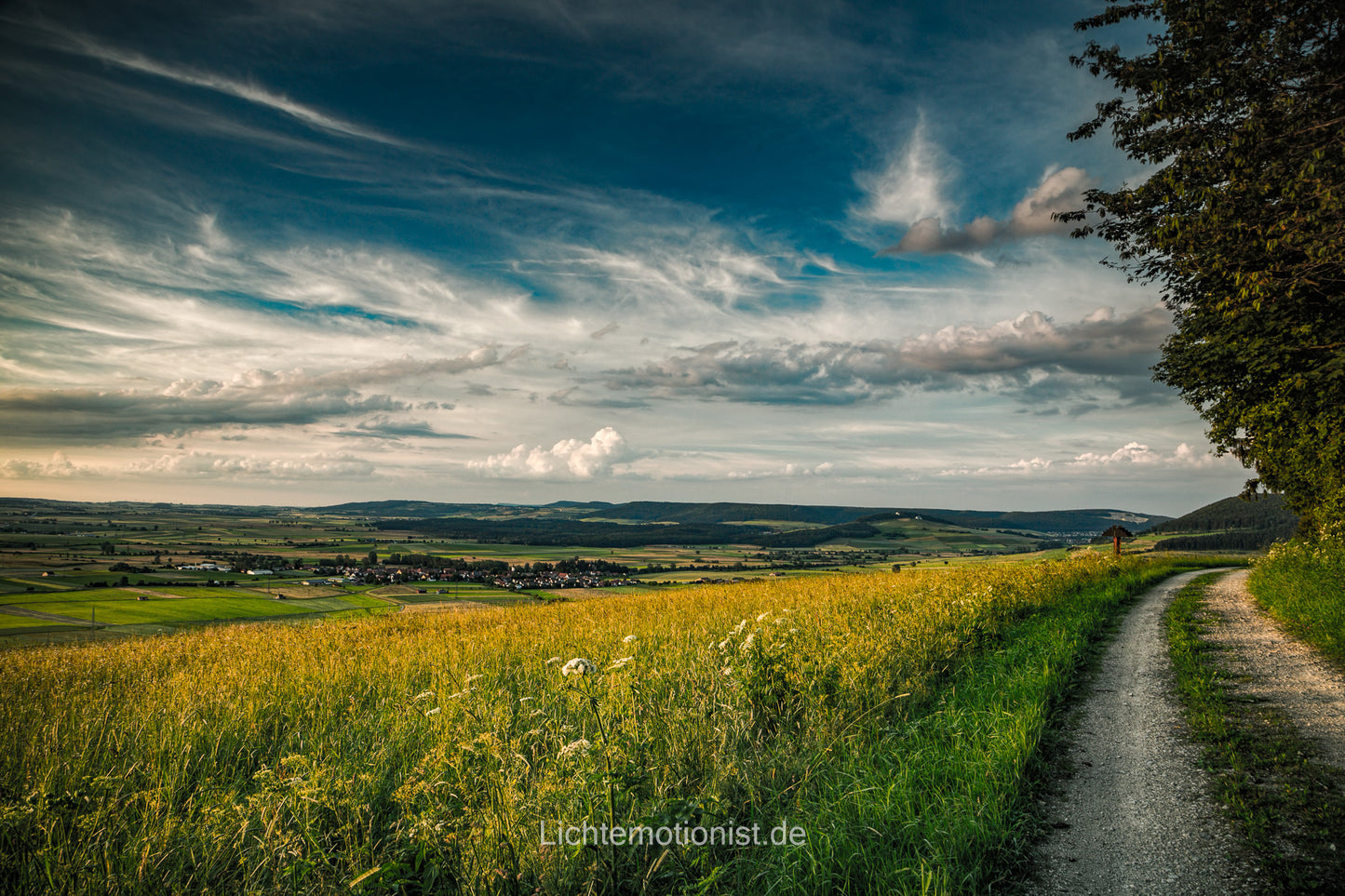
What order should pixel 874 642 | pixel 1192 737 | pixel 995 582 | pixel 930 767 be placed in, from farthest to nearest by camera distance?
1. pixel 995 582
2. pixel 874 642
3. pixel 1192 737
4. pixel 930 767

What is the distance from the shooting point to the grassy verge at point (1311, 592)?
11156mm

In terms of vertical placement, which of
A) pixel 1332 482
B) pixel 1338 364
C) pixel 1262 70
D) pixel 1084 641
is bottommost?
pixel 1084 641

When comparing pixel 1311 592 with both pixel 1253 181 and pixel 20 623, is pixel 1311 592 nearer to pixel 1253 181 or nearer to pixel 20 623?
pixel 1253 181

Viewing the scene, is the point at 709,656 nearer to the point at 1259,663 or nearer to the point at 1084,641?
the point at 1084,641

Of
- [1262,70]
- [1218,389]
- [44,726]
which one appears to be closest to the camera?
[44,726]

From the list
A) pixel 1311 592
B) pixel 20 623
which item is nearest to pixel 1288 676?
pixel 1311 592

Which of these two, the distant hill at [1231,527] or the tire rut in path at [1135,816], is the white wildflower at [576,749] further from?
the distant hill at [1231,527]

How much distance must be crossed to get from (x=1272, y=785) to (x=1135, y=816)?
177 centimetres

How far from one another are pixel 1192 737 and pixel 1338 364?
30.1 feet

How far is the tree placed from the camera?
943 centimetres

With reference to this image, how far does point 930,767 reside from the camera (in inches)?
212

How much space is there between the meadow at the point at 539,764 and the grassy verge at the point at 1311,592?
5.39m

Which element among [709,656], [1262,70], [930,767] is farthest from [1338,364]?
[709,656]

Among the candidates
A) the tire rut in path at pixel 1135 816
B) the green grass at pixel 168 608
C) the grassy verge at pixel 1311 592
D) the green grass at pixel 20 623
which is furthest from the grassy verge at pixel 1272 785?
the green grass at pixel 168 608
